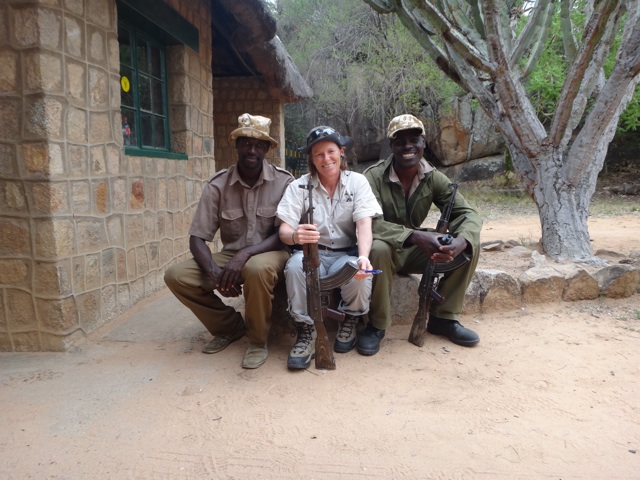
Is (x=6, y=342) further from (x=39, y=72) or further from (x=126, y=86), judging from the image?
(x=126, y=86)

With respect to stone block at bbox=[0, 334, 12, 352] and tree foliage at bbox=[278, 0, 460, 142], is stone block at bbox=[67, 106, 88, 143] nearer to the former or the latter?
stone block at bbox=[0, 334, 12, 352]

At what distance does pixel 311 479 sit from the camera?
73.7 inches

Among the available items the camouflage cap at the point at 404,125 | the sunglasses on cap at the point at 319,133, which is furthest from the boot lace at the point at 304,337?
the camouflage cap at the point at 404,125

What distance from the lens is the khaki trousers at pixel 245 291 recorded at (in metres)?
2.78

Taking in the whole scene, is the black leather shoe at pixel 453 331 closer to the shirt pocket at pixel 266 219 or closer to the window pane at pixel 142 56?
the shirt pocket at pixel 266 219

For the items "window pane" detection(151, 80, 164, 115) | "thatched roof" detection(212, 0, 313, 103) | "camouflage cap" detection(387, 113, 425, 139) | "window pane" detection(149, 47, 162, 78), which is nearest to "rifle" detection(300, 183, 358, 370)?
"camouflage cap" detection(387, 113, 425, 139)

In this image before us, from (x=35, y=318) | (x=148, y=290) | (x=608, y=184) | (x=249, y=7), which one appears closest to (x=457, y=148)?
(x=608, y=184)

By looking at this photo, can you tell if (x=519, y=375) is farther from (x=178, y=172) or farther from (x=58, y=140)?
(x=178, y=172)

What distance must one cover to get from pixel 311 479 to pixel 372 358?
114 cm

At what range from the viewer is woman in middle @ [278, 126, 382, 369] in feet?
9.19

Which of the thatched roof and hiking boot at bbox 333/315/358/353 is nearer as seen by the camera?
hiking boot at bbox 333/315/358/353

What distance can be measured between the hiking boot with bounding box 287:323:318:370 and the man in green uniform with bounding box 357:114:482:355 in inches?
12.6

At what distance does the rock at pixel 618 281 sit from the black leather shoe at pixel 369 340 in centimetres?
208

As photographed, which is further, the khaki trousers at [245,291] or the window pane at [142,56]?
the window pane at [142,56]
